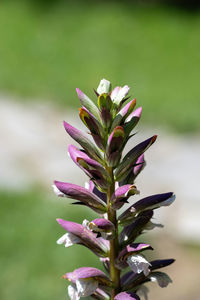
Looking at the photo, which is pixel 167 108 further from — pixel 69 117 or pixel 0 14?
pixel 0 14

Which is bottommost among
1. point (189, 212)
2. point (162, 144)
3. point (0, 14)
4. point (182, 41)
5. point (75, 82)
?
point (189, 212)

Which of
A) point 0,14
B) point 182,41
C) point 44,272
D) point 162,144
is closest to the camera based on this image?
point 44,272

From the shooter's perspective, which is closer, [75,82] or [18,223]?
[18,223]

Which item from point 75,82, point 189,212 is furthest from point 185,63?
point 189,212

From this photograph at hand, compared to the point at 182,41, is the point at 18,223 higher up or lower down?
lower down

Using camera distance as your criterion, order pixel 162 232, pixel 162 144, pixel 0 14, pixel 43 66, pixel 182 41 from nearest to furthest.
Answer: pixel 162 232 < pixel 162 144 < pixel 43 66 < pixel 182 41 < pixel 0 14

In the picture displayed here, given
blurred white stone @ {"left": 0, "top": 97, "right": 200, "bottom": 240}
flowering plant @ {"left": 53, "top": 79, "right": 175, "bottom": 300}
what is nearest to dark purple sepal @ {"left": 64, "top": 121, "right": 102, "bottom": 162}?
flowering plant @ {"left": 53, "top": 79, "right": 175, "bottom": 300}
